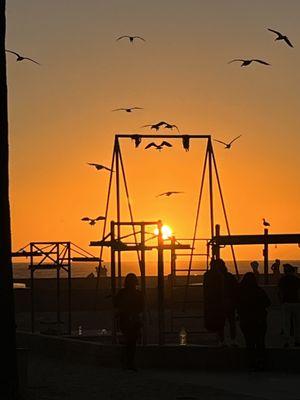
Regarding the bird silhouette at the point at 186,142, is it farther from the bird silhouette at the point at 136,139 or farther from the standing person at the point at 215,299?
the standing person at the point at 215,299

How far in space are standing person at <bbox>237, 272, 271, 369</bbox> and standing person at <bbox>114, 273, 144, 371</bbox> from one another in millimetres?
1721

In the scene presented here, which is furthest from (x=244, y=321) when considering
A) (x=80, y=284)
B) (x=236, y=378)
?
(x=80, y=284)

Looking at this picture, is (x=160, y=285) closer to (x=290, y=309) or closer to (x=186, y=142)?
(x=290, y=309)

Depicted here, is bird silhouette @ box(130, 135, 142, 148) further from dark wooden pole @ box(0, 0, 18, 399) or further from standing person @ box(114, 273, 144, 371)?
dark wooden pole @ box(0, 0, 18, 399)

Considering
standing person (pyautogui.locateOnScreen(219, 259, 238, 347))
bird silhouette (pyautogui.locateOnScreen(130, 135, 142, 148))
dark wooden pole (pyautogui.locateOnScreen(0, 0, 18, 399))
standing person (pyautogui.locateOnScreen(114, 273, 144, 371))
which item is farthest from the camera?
bird silhouette (pyautogui.locateOnScreen(130, 135, 142, 148))

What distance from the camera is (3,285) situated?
595 inches

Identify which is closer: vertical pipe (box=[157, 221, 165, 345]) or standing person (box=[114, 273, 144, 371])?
standing person (box=[114, 273, 144, 371])

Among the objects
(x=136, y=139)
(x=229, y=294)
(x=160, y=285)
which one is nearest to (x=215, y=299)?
(x=229, y=294)

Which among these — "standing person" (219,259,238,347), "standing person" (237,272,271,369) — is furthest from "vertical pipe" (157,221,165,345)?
"standing person" (237,272,271,369)

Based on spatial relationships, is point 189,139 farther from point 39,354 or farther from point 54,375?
point 54,375

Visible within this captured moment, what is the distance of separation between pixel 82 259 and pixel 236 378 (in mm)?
12330

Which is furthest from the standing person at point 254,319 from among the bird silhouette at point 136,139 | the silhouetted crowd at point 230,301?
the bird silhouette at point 136,139

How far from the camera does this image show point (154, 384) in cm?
1805

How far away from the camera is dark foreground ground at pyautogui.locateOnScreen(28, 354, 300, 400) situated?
16.7 meters
